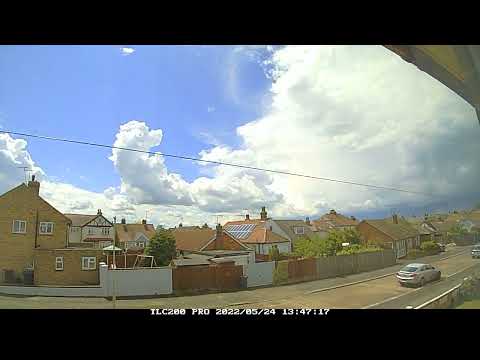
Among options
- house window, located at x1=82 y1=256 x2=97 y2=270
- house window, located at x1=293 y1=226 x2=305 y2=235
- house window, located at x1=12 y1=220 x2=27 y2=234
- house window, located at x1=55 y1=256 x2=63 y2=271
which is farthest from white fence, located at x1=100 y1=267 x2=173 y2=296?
house window, located at x1=293 y1=226 x2=305 y2=235

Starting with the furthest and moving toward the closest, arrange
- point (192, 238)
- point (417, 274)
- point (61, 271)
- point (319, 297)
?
point (192, 238) < point (61, 271) < point (417, 274) < point (319, 297)

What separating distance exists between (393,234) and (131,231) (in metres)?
2.48

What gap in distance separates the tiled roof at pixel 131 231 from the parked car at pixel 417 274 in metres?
2.26

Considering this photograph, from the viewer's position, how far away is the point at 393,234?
9.29 ft

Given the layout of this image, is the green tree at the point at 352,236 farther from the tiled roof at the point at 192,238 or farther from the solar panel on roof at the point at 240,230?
the tiled roof at the point at 192,238

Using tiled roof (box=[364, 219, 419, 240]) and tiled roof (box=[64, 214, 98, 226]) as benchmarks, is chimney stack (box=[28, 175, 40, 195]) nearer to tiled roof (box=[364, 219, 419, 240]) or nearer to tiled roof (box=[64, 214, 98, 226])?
tiled roof (box=[64, 214, 98, 226])

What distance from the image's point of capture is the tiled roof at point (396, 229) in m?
2.82

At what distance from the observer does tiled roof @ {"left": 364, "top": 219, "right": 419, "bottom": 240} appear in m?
2.82

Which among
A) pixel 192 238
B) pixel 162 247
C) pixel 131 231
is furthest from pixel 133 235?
pixel 192 238

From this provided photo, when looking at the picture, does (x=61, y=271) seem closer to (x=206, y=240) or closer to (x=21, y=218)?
(x=21, y=218)

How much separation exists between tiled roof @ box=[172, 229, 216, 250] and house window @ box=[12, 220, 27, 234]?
4.78 ft

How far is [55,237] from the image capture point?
2857 millimetres
